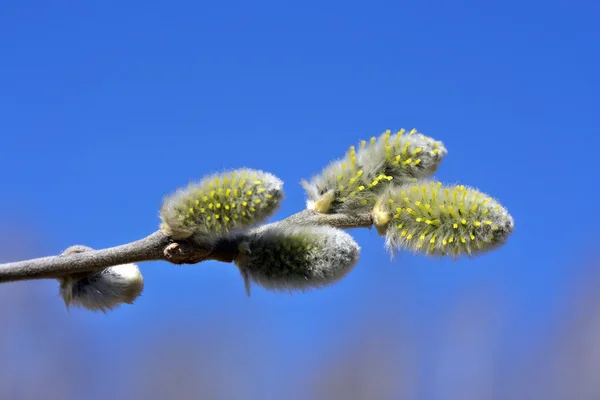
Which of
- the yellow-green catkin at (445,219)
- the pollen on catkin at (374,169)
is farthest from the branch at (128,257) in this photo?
the yellow-green catkin at (445,219)

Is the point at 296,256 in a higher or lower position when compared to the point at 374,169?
lower

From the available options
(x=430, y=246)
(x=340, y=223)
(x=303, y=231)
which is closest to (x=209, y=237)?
(x=303, y=231)

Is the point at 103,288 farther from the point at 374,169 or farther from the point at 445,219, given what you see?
the point at 445,219

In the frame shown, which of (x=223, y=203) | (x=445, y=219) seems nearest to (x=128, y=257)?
(x=223, y=203)

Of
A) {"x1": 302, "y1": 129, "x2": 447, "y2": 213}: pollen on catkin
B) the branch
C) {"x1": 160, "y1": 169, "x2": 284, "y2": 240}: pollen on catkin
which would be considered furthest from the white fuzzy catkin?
{"x1": 302, "y1": 129, "x2": 447, "y2": 213}: pollen on catkin

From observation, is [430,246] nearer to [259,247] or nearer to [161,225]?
[259,247]

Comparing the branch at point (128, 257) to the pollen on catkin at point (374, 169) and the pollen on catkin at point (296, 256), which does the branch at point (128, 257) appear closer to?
the pollen on catkin at point (296, 256)

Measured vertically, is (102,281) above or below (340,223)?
below
